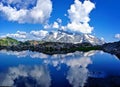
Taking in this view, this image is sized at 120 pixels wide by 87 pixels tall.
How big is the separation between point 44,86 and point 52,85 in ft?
8.96

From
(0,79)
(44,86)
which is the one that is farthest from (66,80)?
(0,79)

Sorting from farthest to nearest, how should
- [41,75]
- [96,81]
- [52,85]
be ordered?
[41,75], [96,81], [52,85]

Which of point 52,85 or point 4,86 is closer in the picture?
point 4,86

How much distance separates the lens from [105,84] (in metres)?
80.1

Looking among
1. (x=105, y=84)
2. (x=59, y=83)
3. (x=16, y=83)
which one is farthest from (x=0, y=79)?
(x=105, y=84)

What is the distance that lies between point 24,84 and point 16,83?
10.9ft

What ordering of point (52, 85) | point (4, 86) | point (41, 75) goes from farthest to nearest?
point (41, 75) < point (52, 85) < point (4, 86)

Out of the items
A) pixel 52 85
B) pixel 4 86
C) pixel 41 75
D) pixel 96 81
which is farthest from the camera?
pixel 41 75

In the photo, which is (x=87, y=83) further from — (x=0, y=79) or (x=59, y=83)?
(x=0, y=79)

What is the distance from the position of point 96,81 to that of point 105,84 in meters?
4.83

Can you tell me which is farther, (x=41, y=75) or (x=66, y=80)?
(x=41, y=75)

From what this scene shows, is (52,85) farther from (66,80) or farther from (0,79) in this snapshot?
(0,79)

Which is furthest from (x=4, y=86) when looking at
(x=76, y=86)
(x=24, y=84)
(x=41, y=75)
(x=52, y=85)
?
(x=41, y=75)

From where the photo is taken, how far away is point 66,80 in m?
87.9
